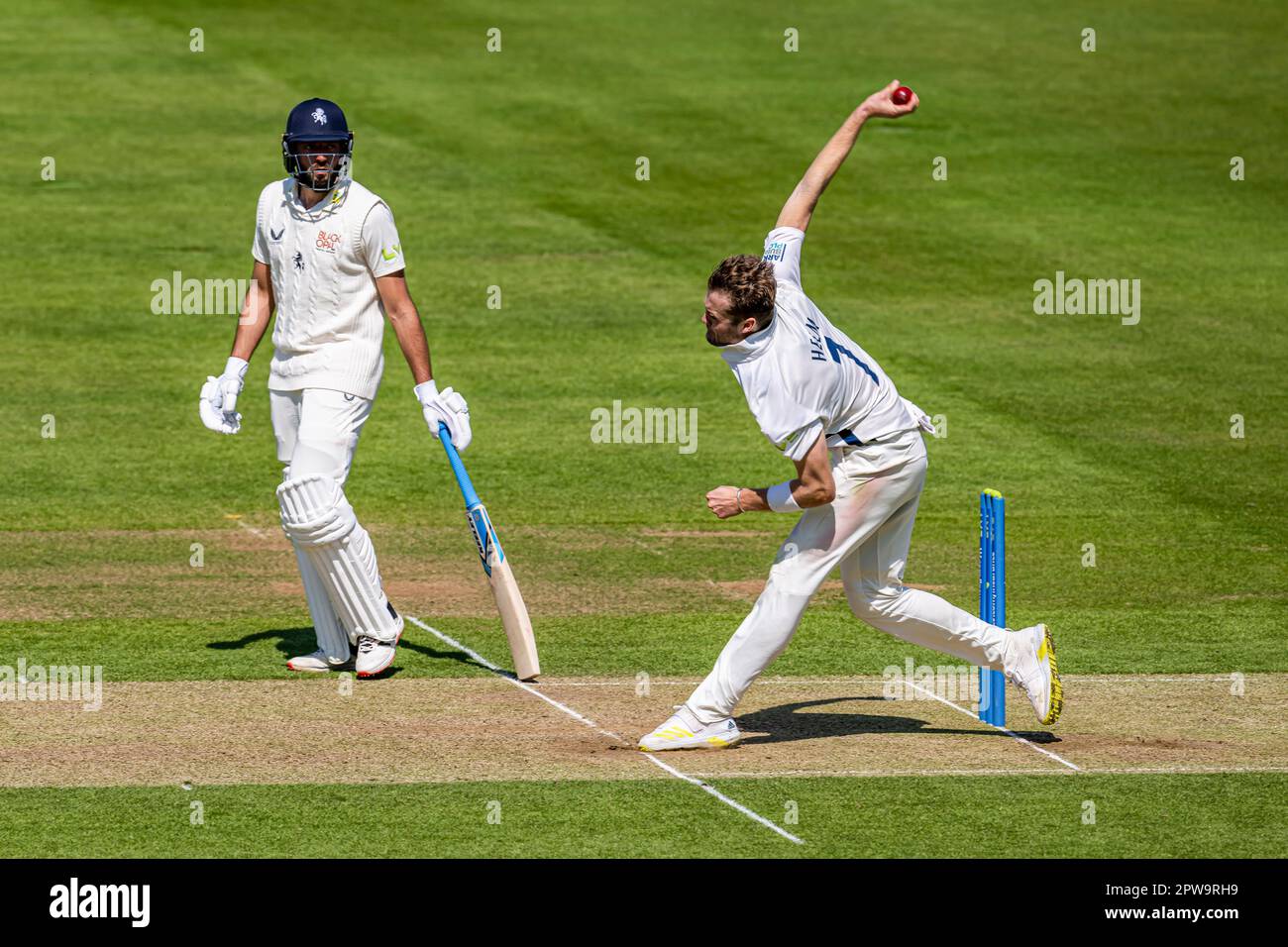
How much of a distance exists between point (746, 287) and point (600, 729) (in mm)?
2272

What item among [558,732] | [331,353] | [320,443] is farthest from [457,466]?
[558,732]

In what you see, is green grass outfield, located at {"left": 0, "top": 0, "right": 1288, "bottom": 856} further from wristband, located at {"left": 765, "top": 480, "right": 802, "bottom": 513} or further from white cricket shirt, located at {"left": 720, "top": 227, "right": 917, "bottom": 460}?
white cricket shirt, located at {"left": 720, "top": 227, "right": 917, "bottom": 460}

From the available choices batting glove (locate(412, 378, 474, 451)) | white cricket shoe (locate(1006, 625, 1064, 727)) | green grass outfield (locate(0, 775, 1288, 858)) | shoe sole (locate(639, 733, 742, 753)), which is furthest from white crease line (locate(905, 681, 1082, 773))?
batting glove (locate(412, 378, 474, 451))

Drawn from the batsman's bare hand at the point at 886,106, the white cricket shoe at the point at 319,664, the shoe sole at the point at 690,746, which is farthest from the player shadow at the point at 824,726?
the batsman's bare hand at the point at 886,106

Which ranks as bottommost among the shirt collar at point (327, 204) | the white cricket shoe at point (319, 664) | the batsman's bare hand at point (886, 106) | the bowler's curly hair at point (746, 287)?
the white cricket shoe at point (319, 664)

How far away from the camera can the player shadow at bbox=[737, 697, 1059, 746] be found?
9.03 m

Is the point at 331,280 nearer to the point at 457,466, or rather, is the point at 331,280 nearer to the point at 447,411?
the point at 447,411

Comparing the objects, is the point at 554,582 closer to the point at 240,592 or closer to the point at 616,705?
the point at 240,592

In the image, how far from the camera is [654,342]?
18906mm

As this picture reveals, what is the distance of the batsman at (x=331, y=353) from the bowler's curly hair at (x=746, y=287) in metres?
2.14

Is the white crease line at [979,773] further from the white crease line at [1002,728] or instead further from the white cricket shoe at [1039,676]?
the white cricket shoe at [1039,676]

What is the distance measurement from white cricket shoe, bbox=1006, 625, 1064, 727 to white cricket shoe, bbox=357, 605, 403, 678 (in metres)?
3.15

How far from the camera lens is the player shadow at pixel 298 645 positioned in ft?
34.2

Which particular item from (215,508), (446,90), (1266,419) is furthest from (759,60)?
(215,508)
